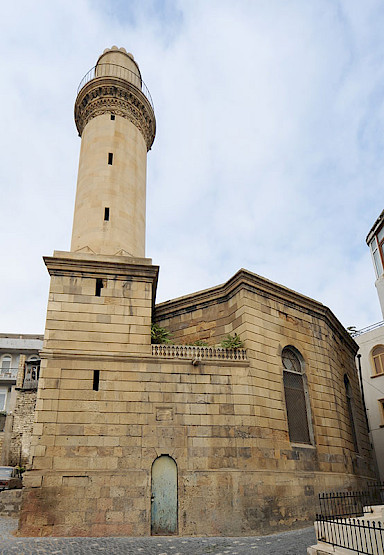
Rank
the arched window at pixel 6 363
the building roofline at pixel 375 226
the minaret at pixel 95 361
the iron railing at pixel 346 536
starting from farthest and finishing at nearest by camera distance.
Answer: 1. the arched window at pixel 6 363
2. the building roofline at pixel 375 226
3. the minaret at pixel 95 361
4. the iron railing at pixel 346 536

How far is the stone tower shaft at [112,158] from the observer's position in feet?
61.2

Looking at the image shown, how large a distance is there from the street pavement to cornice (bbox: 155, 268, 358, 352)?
8.31m

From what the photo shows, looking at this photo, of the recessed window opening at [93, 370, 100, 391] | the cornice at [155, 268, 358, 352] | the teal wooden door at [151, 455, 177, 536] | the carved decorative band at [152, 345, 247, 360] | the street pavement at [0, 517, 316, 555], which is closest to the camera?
the street pavement at [0, 517, 316, 555]

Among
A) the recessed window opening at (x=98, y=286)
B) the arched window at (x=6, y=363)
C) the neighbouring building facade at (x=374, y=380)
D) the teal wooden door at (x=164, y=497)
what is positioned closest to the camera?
the teal wooden door at (x=164, y=497)

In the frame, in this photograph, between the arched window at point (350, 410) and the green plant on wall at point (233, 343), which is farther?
the arched window at point (350, 410)

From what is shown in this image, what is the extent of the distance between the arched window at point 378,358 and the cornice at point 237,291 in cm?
981

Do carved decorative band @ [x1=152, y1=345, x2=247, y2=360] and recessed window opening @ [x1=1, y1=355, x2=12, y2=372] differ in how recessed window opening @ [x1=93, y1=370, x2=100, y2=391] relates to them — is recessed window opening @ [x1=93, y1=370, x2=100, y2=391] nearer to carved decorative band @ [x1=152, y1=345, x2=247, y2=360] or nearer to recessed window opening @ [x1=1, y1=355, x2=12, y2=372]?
carved decorative band @ [x1=152, y1=345, x2=247, y2=360]

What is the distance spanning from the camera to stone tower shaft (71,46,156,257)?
1866 cm

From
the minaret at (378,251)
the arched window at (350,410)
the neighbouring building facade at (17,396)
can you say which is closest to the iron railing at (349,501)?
the arched window at (350,410)

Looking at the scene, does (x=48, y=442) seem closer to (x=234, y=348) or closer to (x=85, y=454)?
(x=85, y=454)

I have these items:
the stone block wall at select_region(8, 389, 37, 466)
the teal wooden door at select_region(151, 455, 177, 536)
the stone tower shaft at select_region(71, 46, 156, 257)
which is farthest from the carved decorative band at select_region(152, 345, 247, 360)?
the stone block wall at select_region(8, 389, 37, 466)

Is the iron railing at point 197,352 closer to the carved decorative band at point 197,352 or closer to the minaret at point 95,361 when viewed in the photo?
the carved decorative band at point 197,352

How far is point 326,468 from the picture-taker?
16422mm

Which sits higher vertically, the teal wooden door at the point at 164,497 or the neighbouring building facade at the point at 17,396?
the neighbouring building facade at the point at 17,396
